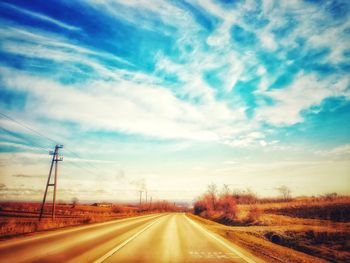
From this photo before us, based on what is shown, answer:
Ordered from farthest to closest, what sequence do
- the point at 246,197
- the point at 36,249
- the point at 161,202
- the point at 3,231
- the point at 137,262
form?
the point at 161,202
the point at 246,197
the point at 3,231
the point at 36,249
the point at 137,262

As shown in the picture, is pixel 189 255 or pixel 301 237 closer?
pixel 189 255

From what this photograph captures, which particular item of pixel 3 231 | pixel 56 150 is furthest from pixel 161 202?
pixel 3 231

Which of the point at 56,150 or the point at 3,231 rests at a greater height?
the point at 56,150

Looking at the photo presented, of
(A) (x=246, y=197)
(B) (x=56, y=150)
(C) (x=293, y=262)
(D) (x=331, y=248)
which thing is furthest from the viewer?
(A) (x=246, y=197)

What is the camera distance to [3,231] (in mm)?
13805

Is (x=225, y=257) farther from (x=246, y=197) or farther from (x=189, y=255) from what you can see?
(x=246, y=197)

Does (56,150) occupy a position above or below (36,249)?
above

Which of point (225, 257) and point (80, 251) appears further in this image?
point (80, 251)

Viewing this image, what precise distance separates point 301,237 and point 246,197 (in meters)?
93.4

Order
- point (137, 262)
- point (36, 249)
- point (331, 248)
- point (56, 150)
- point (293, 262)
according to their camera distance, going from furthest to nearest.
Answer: point (56, 150) < point (331, 248) < point (36, 249) < point (293, 262) < point (137, 262)

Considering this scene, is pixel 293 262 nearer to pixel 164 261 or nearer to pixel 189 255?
pixel 189 255

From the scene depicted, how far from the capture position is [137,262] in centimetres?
661

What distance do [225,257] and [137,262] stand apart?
2674mm

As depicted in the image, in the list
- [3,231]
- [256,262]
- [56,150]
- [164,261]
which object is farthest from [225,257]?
[56,150]
